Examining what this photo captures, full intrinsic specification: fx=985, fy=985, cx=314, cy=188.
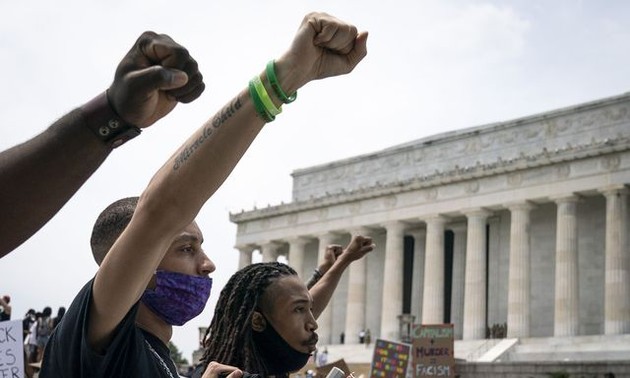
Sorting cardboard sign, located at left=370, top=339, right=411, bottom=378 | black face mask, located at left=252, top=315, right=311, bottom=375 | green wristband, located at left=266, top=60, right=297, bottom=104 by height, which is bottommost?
black face mask, located at left=252, top=315, right=311, bottom=375

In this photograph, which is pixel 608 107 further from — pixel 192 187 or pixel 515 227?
pixel 192 187

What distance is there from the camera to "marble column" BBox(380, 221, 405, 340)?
5812 cm

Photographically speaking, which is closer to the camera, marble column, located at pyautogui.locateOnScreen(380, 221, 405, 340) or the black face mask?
the black face mask

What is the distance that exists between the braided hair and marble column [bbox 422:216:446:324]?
51753mm

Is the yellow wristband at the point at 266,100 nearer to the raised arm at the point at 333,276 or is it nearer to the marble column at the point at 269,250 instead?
the raised arm at the point at 333,276

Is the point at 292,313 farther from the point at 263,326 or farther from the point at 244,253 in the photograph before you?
the point at 244,253

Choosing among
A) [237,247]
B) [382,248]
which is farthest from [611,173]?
[237,247]

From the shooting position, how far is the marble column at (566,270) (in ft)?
161

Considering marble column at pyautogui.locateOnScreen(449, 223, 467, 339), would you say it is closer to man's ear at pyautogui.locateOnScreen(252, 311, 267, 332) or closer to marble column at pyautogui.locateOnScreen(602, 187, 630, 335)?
marble column at pyautogui.locateOnScreen(602, 187, 630, 335)

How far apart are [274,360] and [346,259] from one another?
6.08 ft

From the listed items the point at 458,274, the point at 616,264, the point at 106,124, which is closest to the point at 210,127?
the point at 106,124

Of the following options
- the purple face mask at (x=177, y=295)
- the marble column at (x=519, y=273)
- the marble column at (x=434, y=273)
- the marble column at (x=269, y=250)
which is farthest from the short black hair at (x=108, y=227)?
the marble column at (x=269, y=250)

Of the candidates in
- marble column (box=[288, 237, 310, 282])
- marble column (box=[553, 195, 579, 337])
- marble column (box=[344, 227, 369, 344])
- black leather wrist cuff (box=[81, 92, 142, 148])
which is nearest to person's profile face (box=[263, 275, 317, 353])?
black leather wrist cuff (box=[81, 92, 142, 148])

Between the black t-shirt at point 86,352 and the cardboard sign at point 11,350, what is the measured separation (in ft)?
11.7
